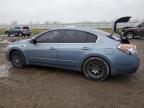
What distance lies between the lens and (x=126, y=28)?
1972 centimetres

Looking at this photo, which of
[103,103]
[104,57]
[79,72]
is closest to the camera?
[103,103]

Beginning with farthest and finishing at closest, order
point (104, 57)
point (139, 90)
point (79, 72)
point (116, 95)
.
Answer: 1. point (79, 72)
2. point (104, 57)
3. point (139, 90)
4. point (116, 95)

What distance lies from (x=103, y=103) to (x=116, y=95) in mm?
573

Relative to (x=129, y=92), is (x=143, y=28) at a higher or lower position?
higher

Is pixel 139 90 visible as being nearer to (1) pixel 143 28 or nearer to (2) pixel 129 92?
(2) pixel 129 92

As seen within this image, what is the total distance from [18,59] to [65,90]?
280 centimetres

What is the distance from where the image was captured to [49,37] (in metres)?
6.72

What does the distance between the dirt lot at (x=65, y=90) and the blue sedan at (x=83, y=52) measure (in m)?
0.34

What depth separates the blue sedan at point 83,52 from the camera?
5.59 m

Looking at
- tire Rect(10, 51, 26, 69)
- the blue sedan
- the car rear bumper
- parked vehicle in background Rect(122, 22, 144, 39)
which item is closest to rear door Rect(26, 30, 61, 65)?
the blue sedan

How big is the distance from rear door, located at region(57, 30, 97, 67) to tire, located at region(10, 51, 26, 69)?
59.2 inches

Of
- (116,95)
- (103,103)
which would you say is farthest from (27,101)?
(116,95)

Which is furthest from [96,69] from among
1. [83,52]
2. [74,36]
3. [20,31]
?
[20,31]

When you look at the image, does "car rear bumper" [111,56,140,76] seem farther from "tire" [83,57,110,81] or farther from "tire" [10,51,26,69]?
"tire" [10,51,26,69]
